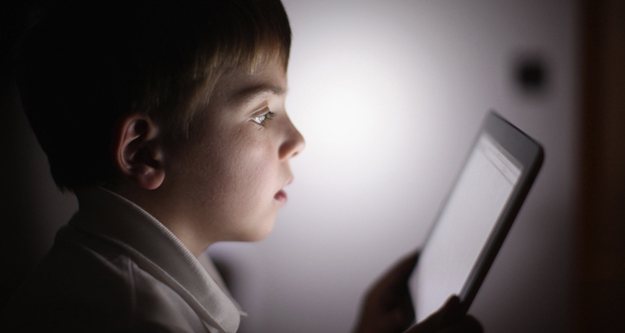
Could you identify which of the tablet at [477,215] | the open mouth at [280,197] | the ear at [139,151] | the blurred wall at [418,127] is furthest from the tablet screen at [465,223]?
the blurred wall at [418,127]

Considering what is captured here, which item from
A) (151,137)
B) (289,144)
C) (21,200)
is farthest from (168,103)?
(21,200)

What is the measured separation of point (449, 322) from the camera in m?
0.44

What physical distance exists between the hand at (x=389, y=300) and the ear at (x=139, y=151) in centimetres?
44

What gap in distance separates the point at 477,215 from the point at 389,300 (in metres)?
0.32

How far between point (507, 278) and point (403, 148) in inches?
25.2

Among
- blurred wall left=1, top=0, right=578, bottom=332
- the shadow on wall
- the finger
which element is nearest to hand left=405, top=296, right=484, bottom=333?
the finger

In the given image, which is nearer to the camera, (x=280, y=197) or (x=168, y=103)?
(x=168, y=103)

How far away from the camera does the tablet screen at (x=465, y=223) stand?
43cm

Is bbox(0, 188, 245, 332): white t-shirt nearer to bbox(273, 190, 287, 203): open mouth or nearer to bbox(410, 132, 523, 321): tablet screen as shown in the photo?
bbox(273, 190, 287, 203): open mouth

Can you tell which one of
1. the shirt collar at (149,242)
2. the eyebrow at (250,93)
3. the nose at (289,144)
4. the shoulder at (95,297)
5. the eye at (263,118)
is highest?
the eyebrow at (250,93)

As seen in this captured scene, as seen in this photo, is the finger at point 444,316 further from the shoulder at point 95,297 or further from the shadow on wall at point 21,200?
the shadow on wall at point 21,200

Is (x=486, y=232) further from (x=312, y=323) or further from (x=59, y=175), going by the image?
(x=312, y=323)

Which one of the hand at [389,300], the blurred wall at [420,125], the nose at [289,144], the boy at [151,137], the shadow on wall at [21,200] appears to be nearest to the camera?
the boy at [151,137]

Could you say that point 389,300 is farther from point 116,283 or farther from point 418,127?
point 418,127
